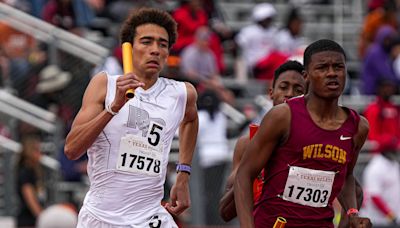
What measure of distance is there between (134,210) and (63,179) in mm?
7547

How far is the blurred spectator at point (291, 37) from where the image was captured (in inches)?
781

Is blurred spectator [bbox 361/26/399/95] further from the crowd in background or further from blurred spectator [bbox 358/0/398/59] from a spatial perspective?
blurred spectator [bbox 358/0/398/59]

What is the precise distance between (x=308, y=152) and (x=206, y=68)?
10.2 meters

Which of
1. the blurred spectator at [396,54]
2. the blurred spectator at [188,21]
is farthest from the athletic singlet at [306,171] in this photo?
the blurred spectator at [396,54]

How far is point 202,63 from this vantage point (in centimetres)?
1817

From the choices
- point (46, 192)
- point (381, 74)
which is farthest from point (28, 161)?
point (381, 74)

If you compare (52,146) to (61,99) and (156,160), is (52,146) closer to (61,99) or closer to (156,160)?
(61,99)

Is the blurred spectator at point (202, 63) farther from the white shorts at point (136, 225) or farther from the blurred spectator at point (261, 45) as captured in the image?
the white shorts at point (136, 225)

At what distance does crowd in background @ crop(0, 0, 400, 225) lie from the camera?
16.2 m

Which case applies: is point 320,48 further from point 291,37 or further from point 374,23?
point 374,23

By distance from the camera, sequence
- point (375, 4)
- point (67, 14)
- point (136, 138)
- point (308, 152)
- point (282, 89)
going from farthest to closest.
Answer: point (375, 4) < point (67, 14) < point (282, 89) < point (136, 138) < point (308, 152)

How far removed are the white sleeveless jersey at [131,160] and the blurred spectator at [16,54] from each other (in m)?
7.94

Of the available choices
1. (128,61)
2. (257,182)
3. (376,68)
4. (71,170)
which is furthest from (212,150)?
(128,61)

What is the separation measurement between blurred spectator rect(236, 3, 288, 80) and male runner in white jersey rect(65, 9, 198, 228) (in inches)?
412
